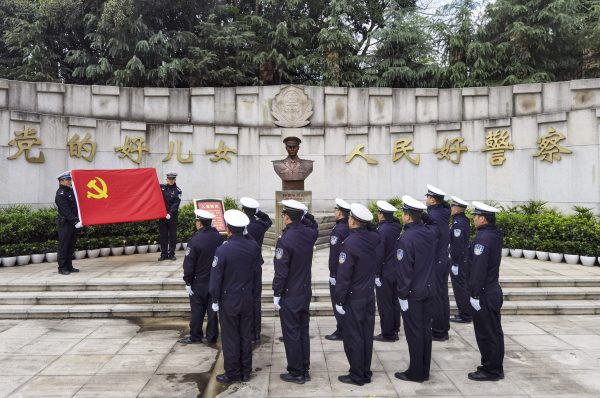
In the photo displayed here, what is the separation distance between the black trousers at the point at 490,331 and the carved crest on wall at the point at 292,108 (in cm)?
969

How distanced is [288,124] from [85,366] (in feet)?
32.0

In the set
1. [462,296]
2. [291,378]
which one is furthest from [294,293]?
[462,296]

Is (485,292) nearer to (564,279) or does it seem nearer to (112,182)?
(564,279)

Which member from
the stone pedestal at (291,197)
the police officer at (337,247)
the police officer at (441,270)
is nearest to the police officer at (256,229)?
the police officer at (337,247)

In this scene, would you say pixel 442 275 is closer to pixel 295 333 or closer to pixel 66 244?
pixel 295 333

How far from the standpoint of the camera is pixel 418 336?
4.17 meters

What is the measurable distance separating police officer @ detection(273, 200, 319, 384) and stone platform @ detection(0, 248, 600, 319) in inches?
90.1

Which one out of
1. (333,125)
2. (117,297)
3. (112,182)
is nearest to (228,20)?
(333,125)

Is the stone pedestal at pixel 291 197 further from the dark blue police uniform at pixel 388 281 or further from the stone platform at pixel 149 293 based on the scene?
the dark blue police uniform at pixel 388 281

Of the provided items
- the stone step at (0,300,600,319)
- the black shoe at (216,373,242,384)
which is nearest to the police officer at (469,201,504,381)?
the black shoe at (216,373,242,384)

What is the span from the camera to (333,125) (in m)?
13.2

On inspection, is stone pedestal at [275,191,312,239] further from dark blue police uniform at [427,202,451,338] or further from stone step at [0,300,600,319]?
dark blue police uniform at [427,202,451,338]

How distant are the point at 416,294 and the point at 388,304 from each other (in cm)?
132

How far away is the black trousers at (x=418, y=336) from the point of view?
415 cm
